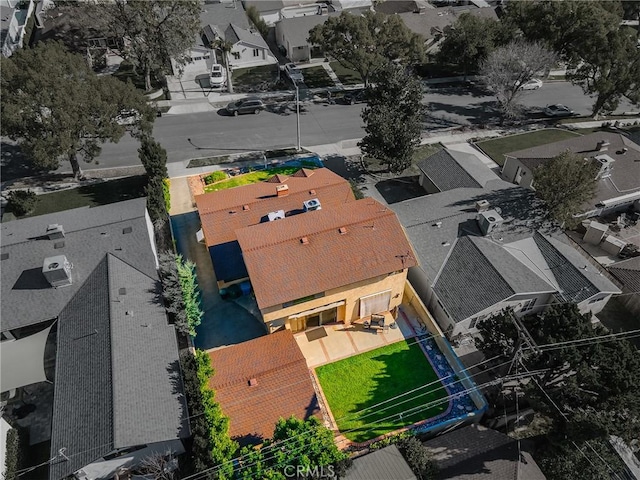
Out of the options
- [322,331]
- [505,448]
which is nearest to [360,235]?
[322,331]

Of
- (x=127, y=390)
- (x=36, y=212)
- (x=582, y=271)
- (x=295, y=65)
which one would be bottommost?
(x=582, y=271)

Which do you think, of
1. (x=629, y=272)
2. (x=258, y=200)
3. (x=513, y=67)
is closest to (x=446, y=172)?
(x=629, y=272)

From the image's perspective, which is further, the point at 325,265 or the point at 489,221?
the point at 489,221

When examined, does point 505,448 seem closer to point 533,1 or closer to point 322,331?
point 322,331

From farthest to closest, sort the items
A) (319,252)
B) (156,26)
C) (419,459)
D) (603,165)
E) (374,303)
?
(156,26), (603,165), (374,303), (319,252), (419,459)

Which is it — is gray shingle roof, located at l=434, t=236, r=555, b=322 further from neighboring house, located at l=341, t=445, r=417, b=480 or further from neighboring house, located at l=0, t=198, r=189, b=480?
neighboring house, located at l=0, t=198, r=189, b=480

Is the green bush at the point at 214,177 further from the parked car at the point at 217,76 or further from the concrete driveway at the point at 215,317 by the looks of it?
the parked car at the point at 217,76

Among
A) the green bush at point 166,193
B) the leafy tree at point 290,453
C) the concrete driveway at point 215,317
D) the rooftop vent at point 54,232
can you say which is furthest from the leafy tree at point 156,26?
the leafy tree at point 290,453

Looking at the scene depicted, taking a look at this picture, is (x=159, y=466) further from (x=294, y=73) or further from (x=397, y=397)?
(x=294, y=73)
